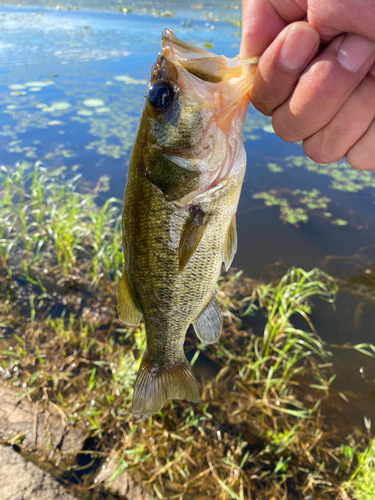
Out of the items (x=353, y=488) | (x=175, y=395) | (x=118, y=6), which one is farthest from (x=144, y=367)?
(x=118, y=6)

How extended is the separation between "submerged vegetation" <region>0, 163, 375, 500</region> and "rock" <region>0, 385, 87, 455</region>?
0.16 ft

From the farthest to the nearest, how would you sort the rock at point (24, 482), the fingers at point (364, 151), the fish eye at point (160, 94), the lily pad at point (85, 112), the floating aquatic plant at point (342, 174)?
the lily pad at point (85, 112) → the floating aquatic plant at point (342, 174) → the rock at point (24, 482) → the fingers at point (364, 151) → the fish eye at point (160, 94)

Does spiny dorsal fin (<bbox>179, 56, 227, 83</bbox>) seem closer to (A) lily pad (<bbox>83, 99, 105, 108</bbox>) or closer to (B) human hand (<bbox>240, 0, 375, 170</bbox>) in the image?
(B) human hand (<bbox>240, 0, 375, 170</bbox>)

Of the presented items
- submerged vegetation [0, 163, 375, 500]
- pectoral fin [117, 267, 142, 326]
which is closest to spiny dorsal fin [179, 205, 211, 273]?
pectoral fin [117, 267, 142, 326]

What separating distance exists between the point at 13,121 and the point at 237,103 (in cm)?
702

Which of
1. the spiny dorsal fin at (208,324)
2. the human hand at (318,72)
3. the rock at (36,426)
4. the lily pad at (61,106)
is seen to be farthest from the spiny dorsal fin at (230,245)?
the lily pad at (61,106)

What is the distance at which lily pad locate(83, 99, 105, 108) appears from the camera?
7.57 meters

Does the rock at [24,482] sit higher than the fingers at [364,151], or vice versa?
the fingers at [364,151]

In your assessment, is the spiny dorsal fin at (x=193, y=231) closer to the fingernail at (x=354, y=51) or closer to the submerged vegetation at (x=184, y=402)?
the fingernail at (x=354, y=51)

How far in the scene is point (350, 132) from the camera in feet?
4.57

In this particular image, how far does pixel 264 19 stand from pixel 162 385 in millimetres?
1843

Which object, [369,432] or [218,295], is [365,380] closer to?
[369,432]

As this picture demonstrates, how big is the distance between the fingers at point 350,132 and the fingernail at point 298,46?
0.25 meters

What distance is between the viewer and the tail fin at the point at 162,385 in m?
1.75
